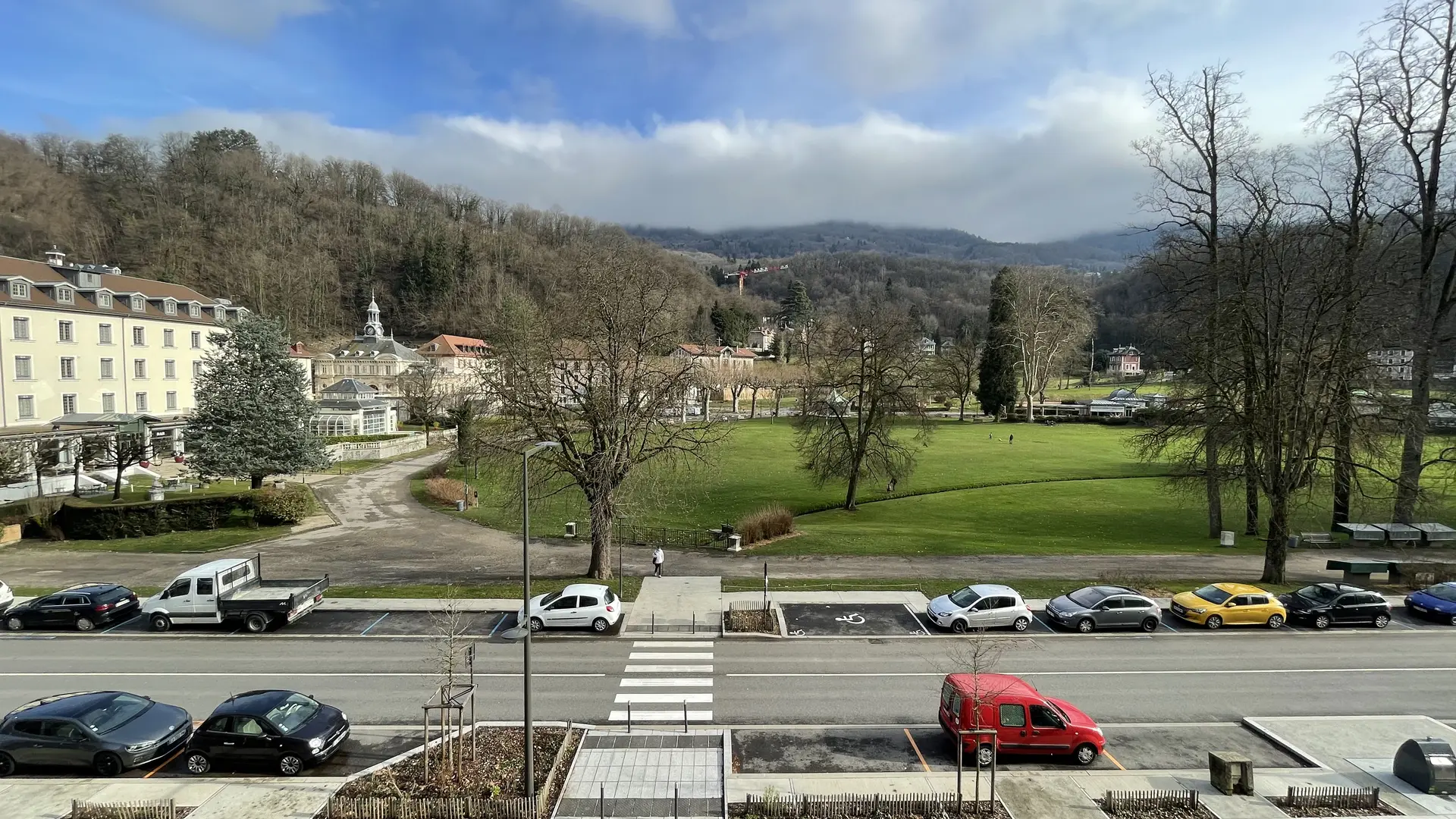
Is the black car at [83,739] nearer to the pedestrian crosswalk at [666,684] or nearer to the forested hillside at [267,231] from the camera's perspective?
the pedestrian crosswalk at [666,684]

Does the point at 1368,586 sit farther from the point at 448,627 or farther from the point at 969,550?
the point at 448,627

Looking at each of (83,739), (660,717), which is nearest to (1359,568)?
(660,717)

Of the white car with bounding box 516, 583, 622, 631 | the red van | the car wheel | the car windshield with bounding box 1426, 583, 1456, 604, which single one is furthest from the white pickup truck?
the car windshield with bounding box 1426, 583, 1456, 604

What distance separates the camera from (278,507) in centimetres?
4053

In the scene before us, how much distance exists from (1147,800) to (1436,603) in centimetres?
2023

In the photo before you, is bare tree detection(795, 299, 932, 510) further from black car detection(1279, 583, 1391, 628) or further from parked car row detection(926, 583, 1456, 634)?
black car detection(1279, 583, 1391, 628)

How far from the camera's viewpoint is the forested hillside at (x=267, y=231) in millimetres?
124500

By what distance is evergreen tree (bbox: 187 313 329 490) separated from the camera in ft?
142

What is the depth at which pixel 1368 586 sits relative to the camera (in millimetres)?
28078

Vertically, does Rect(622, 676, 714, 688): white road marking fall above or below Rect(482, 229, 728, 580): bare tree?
below

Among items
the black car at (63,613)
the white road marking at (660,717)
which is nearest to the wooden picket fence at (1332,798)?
the white road marking at (660,717)

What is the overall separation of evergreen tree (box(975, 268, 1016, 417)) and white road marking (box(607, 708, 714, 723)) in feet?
291

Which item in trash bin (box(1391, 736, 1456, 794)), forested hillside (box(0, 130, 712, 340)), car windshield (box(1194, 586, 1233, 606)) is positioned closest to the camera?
trash bin (box(1391, 736, 1456, 794))

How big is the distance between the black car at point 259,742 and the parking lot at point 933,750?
888 cm
